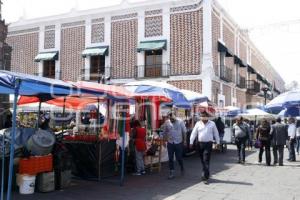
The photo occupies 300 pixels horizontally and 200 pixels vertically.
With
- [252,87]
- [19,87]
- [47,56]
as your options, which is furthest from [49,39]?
[19,87]

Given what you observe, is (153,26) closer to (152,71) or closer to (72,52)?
(152,71)

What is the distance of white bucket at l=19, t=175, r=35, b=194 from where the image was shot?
8.49 m

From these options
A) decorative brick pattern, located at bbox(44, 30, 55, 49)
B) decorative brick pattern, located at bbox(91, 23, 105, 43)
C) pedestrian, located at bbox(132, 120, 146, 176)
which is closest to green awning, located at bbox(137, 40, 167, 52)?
decorative brick pattern, located at bbox(91, 23, 105, 43)

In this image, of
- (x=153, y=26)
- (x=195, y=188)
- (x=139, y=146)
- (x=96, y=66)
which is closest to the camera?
(x=195, y=188)

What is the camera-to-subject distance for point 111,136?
10891 millimetres

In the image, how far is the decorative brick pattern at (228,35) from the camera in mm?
29750

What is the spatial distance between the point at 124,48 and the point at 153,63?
240cm

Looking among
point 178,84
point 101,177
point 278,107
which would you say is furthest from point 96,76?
point 101,177

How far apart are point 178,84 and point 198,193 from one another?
1739cm

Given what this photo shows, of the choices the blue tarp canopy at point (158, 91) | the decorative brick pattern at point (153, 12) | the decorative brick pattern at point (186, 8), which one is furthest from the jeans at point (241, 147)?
the decorative brick pattern at point (153, 12)

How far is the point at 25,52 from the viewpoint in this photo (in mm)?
32094

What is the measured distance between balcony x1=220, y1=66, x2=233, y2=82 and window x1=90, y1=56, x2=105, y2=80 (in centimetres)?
823

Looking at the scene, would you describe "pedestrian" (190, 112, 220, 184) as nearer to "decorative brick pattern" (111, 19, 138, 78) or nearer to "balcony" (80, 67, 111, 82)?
"decorative brick pattern" (111, 19, 138, 78)

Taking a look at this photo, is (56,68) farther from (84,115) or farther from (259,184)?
(259,184)
